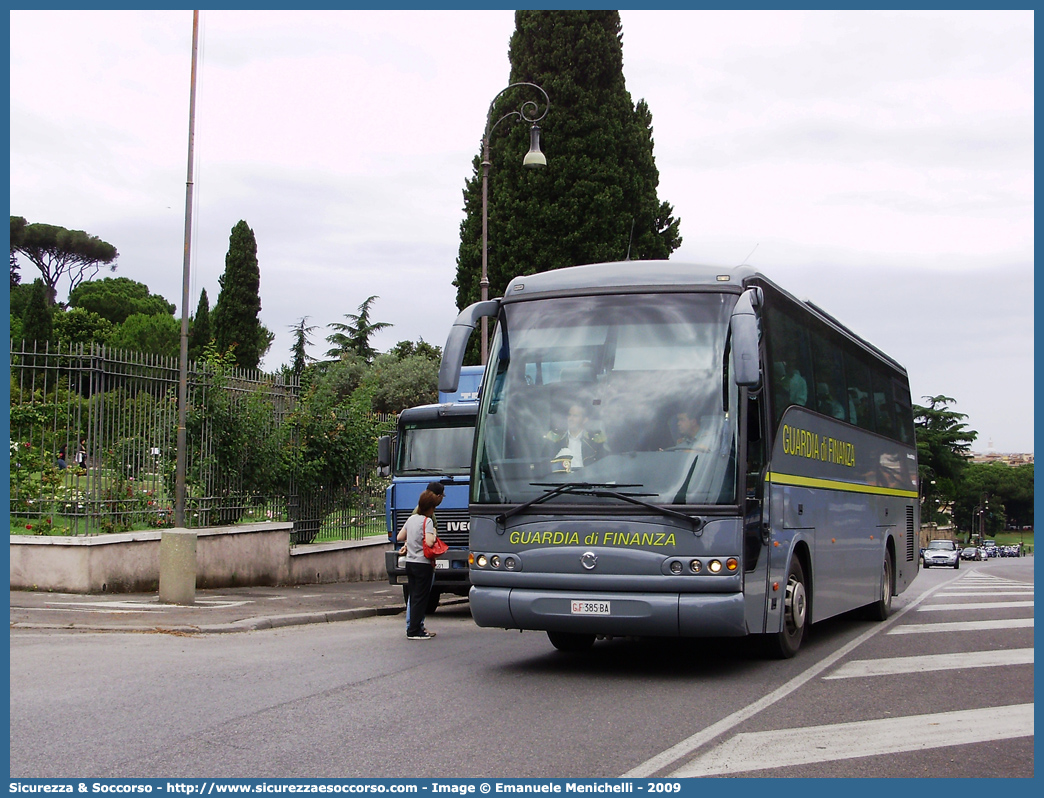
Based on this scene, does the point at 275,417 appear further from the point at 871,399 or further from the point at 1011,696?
the point at 1011,696

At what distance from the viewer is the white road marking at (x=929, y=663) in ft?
31.9

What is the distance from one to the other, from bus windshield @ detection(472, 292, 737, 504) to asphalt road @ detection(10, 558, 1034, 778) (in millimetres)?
1589

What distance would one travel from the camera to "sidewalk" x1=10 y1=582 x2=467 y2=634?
12281 millimetres

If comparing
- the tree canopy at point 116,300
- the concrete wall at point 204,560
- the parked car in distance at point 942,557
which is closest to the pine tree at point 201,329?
Result: the tree canopy at point 116,300

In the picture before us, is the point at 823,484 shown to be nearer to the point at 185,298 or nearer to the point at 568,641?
the point at 568,641

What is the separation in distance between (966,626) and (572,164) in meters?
24.6

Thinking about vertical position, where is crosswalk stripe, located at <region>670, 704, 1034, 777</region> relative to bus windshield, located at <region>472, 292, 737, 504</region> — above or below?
below

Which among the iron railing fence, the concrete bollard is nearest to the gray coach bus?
the concrete bollard

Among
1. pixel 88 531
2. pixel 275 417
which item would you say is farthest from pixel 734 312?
pixel 275 417

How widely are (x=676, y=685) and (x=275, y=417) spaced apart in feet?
37.1

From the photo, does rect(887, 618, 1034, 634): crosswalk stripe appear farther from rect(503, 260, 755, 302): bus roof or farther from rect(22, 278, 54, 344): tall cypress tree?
rect(22, 278, 54, 344): tall cypress tree

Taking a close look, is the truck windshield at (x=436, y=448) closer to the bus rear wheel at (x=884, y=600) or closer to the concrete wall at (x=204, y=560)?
the concrete wall at (x=204, y=560)

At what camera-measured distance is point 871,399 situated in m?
14.4

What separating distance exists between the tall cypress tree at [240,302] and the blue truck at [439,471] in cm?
4673
